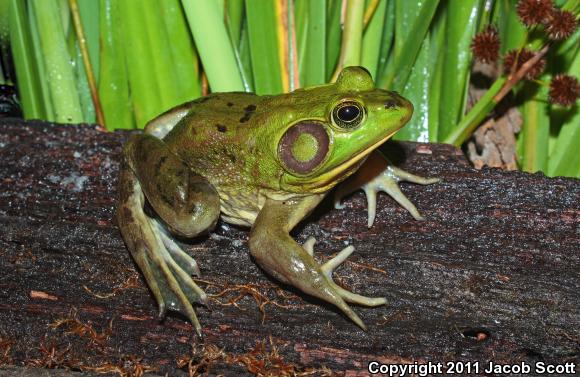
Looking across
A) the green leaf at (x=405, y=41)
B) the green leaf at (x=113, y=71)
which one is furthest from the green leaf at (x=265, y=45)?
the green leaf at (x=113, y=71)

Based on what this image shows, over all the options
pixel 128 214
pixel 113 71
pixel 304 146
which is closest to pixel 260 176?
pixel 304 146

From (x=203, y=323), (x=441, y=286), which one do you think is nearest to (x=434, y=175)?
(x=441, y=286)

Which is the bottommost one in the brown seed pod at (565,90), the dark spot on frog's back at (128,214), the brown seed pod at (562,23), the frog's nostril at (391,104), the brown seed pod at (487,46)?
the dark spot on frog's back at (128,214)

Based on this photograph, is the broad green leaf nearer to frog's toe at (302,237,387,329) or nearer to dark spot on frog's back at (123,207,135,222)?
dark spot on frog's back at (123,207,135,222)

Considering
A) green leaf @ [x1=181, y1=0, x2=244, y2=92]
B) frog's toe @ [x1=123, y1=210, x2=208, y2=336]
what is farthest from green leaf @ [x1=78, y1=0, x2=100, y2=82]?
frog's toe @ [x1=123, y1=210, x2=208, y2=336]

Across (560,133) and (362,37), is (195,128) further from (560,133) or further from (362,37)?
(560,133)

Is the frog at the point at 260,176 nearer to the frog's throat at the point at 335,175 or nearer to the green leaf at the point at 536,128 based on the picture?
the frog's throat at the point at 335,175

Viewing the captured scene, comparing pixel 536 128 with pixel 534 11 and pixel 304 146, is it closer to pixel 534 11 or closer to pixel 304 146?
pixel 534 11
